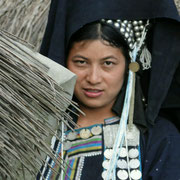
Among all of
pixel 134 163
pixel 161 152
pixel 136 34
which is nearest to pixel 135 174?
pixel 134 163

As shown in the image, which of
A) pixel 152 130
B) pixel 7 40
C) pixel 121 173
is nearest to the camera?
pixel 7 40

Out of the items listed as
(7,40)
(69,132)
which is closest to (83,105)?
(69,132)

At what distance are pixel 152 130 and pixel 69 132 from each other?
434mm

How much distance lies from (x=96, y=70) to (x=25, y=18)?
0.66 metres

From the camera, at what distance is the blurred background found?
2266 millimetres

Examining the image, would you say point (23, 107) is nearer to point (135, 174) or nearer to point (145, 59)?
point (135, 174)

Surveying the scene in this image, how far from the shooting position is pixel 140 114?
6.71 ft

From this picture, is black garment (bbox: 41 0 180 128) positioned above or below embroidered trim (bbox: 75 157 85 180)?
above

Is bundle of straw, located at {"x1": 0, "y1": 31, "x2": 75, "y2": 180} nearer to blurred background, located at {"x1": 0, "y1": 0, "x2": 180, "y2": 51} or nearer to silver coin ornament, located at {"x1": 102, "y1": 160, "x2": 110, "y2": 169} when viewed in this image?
silver coin ornament, located at {"x1": 102, "y1": 160, "x2": 110, "y2": 169}

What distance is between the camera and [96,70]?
6.39 ft

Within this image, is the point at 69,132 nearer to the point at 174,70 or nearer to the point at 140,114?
the point at 140,114

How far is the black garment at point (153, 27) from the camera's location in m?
1.96

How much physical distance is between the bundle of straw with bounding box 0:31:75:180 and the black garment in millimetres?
589

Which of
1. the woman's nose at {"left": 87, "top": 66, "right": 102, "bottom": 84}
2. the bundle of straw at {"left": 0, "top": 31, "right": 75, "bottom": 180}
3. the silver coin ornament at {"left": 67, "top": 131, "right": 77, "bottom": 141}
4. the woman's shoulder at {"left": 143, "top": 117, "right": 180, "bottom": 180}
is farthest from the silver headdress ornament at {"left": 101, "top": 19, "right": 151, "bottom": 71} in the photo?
the bundle of straw at {"left": 0, "top": 31, "right": 75, "bottom": 180}
